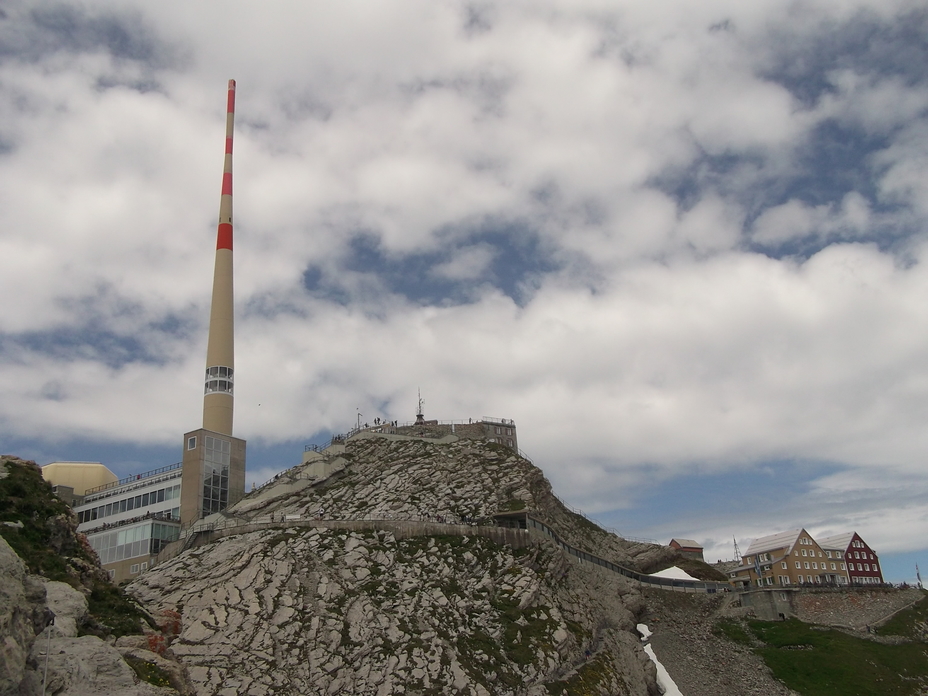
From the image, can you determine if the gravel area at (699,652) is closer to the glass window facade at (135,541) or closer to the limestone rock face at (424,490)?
the limestone rock face at (424,490)

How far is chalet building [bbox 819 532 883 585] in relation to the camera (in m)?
139

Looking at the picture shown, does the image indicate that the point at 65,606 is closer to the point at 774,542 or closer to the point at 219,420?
the point at 219,420

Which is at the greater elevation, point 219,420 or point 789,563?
point 219,420

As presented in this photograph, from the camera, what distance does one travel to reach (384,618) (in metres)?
65.1

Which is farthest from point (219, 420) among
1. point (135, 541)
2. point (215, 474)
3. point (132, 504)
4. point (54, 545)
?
point (54, 545)

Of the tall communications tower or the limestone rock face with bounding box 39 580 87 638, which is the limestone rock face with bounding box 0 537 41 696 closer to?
the limestone rock face with bounding box 39 580 87 638

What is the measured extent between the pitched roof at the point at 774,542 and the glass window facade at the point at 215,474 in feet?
308

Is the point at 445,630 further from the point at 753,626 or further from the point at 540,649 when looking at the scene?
the point at 753,626

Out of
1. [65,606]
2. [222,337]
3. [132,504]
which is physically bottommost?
[65,606]

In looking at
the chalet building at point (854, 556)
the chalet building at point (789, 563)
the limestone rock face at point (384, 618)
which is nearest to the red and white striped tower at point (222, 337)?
the limestone rock face at point (384, 618)

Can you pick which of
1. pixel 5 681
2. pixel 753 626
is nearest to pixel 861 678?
pixel 753 626

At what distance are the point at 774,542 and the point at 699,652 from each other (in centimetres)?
6083

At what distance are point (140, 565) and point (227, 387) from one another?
27055 millimetres

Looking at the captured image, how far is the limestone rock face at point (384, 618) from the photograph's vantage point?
5906 centimetres
